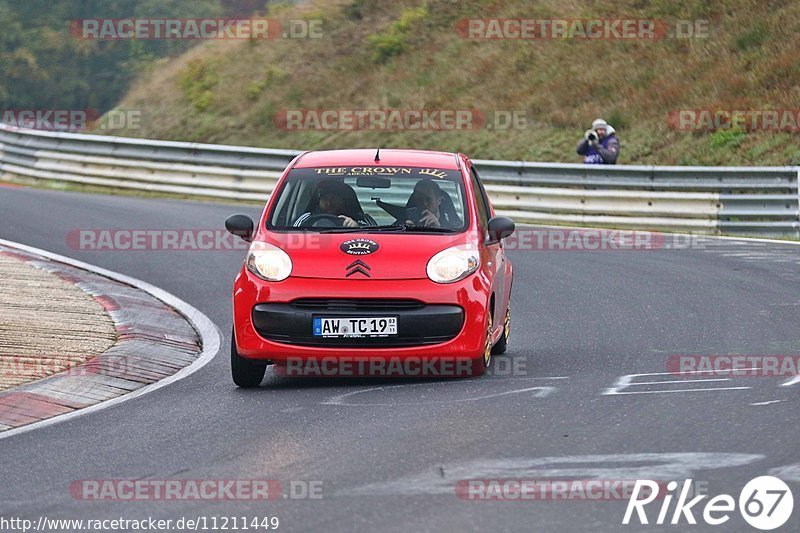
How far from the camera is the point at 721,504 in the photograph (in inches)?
224

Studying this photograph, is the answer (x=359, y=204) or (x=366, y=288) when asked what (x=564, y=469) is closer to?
(x=366, y=288)

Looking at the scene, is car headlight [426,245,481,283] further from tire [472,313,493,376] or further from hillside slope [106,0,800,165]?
hillside slope [106,0,800,165]

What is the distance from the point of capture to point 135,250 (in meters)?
17.2

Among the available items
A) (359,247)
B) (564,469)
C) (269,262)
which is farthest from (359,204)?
(564,469)

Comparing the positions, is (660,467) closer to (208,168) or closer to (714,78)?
(208,168)

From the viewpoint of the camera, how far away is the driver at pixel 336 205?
966 cm

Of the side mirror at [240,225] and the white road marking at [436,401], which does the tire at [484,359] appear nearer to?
the white road marking at [436,401]

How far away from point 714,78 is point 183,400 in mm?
21170

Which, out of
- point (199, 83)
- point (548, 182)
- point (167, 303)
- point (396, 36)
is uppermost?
point (396, 36)

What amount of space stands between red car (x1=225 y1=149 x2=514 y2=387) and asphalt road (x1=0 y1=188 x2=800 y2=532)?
240mm

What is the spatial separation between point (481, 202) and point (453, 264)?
1399 millimetres

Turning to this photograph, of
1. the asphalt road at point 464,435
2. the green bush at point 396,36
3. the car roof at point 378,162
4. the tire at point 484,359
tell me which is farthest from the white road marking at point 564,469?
the green bush at point 396,36

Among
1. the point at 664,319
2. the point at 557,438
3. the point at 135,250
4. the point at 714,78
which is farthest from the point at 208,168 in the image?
the point at 557,438

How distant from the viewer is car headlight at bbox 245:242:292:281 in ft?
29.2
